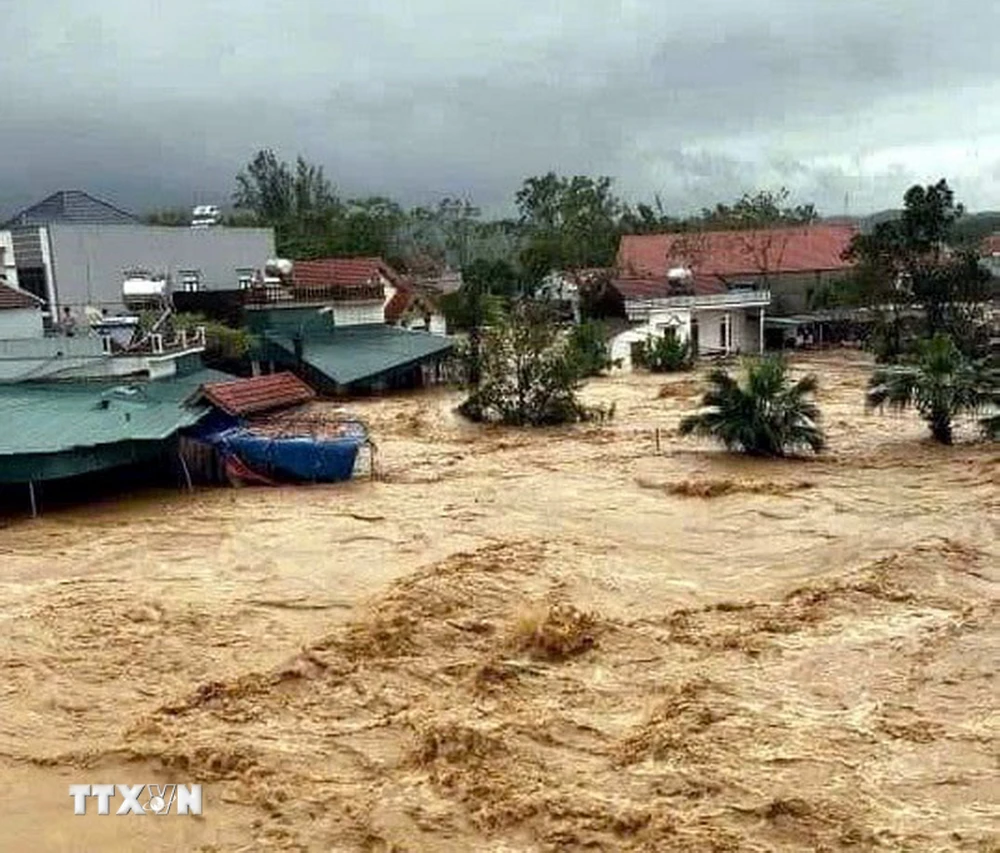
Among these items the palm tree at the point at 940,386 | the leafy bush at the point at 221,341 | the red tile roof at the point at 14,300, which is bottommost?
the palm tree at the point at 940,386

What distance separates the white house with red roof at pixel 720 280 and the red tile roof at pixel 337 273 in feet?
34.1

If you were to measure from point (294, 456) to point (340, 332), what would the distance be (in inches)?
779

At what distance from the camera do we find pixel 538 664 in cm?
1136

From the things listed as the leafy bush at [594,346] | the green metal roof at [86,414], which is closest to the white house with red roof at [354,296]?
the leafy bush at [594,346]

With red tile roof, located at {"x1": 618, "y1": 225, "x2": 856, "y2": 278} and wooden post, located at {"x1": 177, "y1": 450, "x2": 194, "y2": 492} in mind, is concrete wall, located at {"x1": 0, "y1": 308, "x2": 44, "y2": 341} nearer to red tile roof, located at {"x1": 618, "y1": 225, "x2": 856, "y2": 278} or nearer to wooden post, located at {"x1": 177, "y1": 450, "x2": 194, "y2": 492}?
wooden post, located at {"x1": 177, "y1": 450, "x2": 194, "y2": 492}

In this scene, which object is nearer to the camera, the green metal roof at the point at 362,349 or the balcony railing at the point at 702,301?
the green metal roof at the point at 362,349

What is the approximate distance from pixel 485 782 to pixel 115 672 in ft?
15.6

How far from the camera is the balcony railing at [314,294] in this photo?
125 feet

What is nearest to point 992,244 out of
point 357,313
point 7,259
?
point 357,313

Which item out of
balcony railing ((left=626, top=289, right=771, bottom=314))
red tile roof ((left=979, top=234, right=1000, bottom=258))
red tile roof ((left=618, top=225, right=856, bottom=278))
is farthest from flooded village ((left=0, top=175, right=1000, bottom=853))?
red tile roof ((left=979, top=234, right=1000, bottom=258))

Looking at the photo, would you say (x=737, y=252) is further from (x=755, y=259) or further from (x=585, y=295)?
(x=585, y=295)

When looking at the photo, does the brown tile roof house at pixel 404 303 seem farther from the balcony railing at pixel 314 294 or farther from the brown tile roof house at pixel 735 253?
the brown tile roof house at pixel 735 253

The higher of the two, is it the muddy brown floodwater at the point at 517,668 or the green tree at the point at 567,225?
the green tree at the point at 567,225

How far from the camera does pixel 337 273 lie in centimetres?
4381
